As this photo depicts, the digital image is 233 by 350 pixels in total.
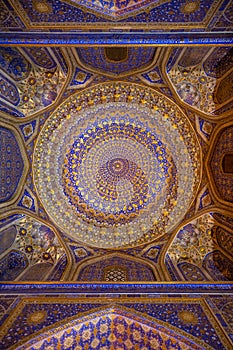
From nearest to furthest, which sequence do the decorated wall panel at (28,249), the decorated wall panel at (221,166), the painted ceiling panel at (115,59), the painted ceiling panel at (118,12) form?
1. the painted ceiling panel at (118,12)
2. the painted ceiling panel at (115,59)
3. the decorated wall panel at (221,166)
4. the decorated wall panel at (28,249)

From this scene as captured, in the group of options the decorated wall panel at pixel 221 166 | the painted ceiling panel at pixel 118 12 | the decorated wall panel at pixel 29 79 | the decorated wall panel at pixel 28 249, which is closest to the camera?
the painted ceiling panel at pixel 118 12

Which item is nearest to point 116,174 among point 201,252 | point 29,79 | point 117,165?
point 117,165

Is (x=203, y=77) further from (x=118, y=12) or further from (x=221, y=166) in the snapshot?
(x=118, y=12)

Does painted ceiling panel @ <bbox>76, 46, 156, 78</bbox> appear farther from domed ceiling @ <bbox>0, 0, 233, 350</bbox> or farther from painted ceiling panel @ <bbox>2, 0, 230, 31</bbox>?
painted ceiling panel @ <bbox>2, 0, 230, 31</bbox>

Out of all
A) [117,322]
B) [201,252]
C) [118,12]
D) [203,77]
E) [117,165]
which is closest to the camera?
[118,12]

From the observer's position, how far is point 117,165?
9000 millimetres

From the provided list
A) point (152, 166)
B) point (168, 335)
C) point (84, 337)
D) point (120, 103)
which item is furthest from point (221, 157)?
point (84, 337)

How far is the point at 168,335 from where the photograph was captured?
4.44m

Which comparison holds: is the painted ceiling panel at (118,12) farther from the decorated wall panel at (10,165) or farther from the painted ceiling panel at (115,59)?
the decorated wall panel at (10,165)

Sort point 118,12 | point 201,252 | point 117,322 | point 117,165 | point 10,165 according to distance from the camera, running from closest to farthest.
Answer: point 118,12 → point 117,322 → point 10,165 → point 201,252 → point 117,165

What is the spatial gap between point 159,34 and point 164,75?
2.30 metres

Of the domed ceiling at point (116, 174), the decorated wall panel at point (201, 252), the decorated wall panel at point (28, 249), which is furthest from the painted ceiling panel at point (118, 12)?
the decorated wall panel at point (201, 252)

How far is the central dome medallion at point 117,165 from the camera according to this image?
752cm

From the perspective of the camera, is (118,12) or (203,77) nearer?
(118,12)
